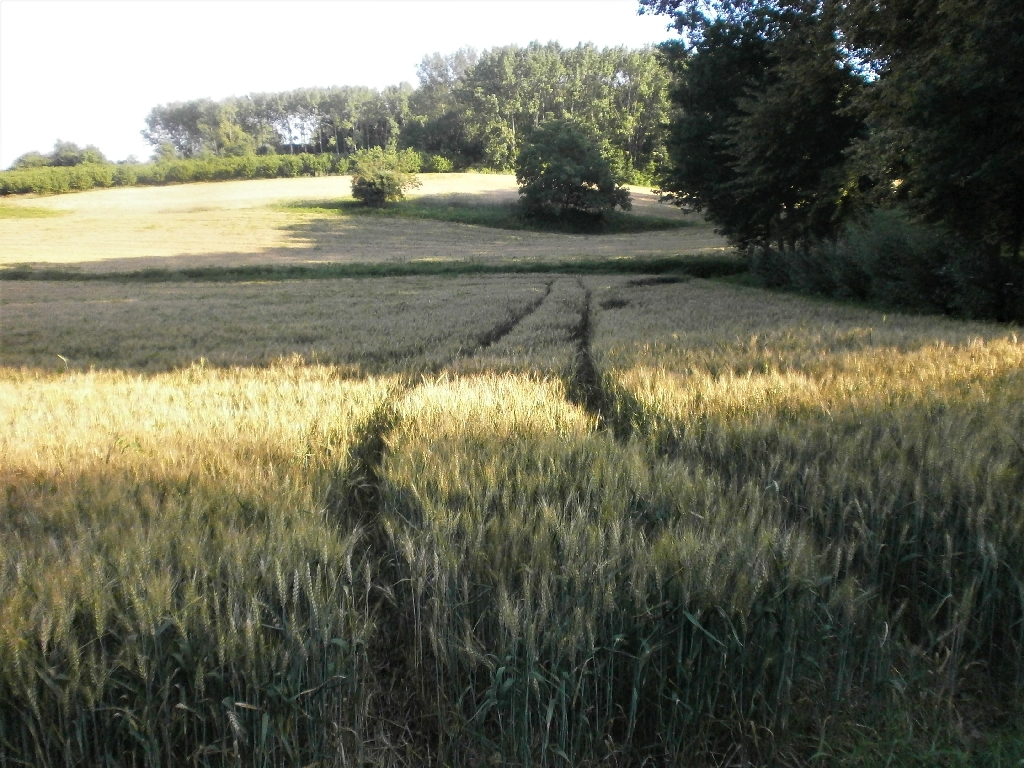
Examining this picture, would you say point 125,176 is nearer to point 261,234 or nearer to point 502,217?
point 261,234

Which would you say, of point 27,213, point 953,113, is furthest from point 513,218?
point 953,113

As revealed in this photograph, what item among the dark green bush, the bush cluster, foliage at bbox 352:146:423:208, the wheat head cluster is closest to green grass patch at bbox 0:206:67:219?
the dark green bush

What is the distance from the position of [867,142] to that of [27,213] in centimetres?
6489

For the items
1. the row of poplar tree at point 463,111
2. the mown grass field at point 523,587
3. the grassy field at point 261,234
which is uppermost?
the row of poplar tree at point 463,111

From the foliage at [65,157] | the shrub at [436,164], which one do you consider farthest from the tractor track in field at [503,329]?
the foliage at [65,157]

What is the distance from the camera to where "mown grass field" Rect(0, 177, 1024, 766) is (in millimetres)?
2178

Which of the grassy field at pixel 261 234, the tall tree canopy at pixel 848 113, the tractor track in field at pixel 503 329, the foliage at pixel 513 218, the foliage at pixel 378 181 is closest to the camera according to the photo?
the tractor track in field at pixel 503 329

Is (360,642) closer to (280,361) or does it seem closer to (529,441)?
(529,441)

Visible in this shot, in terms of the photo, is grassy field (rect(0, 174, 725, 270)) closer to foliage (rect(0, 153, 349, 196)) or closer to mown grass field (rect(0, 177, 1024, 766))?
foliage (rect(0, 153, 349, 196))

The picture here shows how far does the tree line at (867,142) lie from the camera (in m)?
14.1

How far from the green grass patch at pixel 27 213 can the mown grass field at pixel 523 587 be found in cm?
6588

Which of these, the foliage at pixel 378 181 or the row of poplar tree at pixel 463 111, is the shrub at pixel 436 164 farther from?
the foliage at pixel 378 181

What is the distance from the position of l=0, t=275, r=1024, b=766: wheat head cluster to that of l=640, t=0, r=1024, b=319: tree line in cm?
Answer: 1222

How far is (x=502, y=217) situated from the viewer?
206 feet
